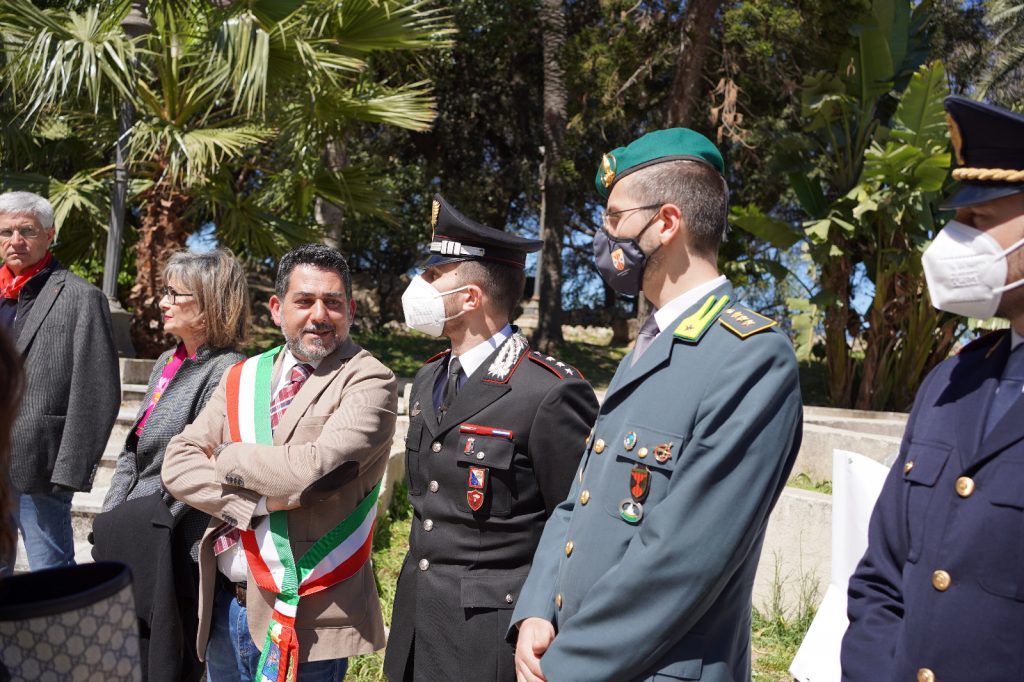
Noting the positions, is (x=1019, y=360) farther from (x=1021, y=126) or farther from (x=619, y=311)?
(x=619, y=311)

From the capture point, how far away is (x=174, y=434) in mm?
3238

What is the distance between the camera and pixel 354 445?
2.71m

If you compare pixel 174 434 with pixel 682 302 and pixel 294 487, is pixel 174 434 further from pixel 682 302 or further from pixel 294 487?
pixel 682 302

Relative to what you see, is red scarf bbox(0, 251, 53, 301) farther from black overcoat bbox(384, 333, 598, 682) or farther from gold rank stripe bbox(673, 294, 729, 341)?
gold rank stripe bbox(673, 294, 729, 341)

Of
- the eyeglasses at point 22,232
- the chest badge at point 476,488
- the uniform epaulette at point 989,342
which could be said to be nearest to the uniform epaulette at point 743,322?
the uniform epaulette at point 989,342

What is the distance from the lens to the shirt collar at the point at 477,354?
2850 millimetres

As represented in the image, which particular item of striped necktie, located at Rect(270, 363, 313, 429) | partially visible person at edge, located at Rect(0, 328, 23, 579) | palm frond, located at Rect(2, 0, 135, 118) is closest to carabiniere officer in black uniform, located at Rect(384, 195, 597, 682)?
striped necktie, located at Rect(270, 363, 313, 429)

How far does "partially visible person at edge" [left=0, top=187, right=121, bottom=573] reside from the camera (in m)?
3.89

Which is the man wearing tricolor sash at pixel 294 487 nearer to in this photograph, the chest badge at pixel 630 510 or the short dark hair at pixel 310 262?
the short dark hair at pixel 310 262

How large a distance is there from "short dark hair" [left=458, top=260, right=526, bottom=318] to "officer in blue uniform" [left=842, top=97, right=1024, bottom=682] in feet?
4.32

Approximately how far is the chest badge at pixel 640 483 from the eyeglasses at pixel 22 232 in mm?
3346

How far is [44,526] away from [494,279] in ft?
8.33

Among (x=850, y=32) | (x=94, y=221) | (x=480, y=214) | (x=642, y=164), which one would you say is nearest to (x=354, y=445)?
(x=642, y=164)

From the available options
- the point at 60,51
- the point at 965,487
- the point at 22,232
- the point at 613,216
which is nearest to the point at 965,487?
the point at 965,487
